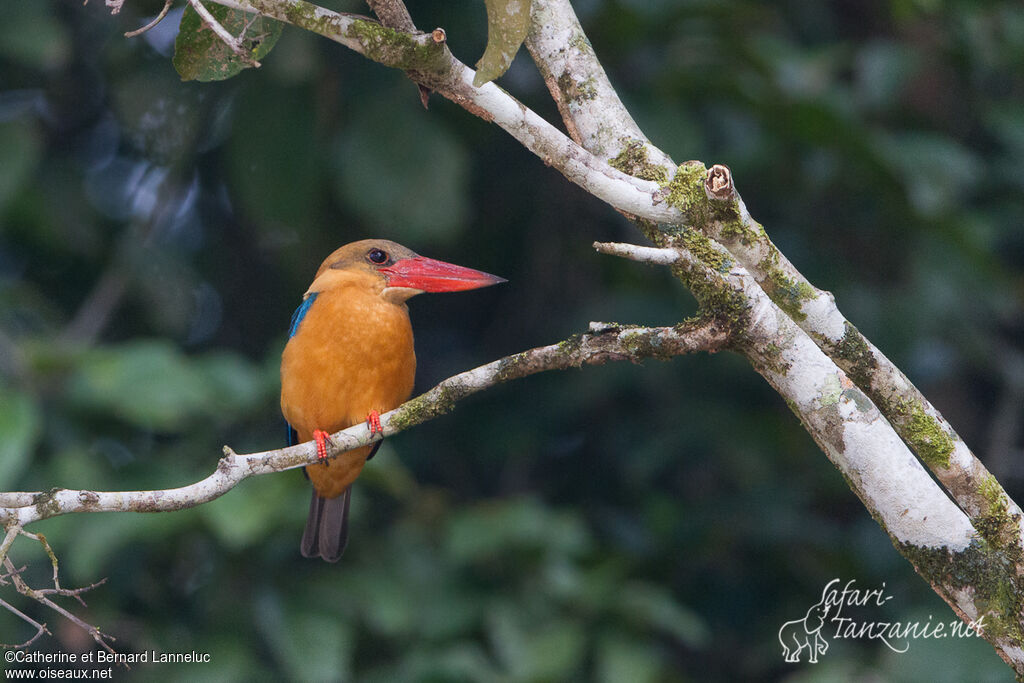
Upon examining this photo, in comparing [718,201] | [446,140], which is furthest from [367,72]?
[718,201]

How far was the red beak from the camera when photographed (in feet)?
8.91

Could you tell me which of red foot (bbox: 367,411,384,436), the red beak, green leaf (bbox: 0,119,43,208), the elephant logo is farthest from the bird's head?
the elephant logo

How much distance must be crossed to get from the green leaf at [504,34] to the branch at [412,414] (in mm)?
556

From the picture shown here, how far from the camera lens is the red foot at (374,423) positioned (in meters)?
2.16

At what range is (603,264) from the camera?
4855 mm

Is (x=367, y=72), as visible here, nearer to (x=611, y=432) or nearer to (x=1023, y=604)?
(x=611, y=432)

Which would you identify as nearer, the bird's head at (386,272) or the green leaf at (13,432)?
the bird's head at (386,272)

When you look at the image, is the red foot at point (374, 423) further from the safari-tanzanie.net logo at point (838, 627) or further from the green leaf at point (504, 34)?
the safari-tanzanie.net logo at point (838, 627)

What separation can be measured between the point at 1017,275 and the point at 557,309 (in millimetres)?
2277

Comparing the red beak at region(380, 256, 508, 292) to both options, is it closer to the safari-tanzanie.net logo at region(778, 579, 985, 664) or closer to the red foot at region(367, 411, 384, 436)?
the red foot at region(367, 411, 384, 436)

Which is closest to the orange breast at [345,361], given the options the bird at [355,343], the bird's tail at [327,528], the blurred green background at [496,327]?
the bird at [355,343]

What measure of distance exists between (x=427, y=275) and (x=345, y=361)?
13.9 inches

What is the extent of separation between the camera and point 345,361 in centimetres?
274

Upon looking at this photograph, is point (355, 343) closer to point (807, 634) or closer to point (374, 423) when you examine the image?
point (374, 423)
